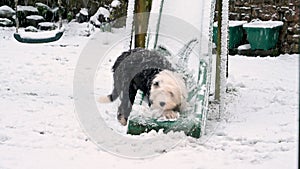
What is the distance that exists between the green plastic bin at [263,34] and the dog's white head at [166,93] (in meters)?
4.30

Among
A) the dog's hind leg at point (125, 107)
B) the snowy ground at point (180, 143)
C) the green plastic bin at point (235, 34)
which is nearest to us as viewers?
the snowy ground at point (180, 143)

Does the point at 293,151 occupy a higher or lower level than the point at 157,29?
lower

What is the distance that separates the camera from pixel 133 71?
14.5 feet

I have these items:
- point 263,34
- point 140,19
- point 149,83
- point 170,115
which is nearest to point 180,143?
point 170,115

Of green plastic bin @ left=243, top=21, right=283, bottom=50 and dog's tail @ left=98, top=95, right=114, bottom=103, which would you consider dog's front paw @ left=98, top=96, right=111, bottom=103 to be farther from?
green plastic bin @ left=243, top=21, right=283, bottom=50

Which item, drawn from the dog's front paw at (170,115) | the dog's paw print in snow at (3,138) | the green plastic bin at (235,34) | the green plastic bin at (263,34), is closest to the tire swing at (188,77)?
the dog's front paw at (170,115)

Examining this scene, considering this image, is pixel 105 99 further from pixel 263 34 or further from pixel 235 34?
pixel 235 34

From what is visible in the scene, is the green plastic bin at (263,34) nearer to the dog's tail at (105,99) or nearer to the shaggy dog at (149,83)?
the dog's tail at (105,99)

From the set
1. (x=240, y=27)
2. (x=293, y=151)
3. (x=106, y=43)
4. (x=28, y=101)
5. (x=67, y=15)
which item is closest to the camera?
(x=293, y=151)

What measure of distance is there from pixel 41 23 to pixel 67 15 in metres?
1.02

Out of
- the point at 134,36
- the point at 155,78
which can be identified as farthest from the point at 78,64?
the point at 155,78

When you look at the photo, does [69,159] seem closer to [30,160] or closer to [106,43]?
[30,160]

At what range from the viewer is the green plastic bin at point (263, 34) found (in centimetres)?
814

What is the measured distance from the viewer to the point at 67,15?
11.6m
